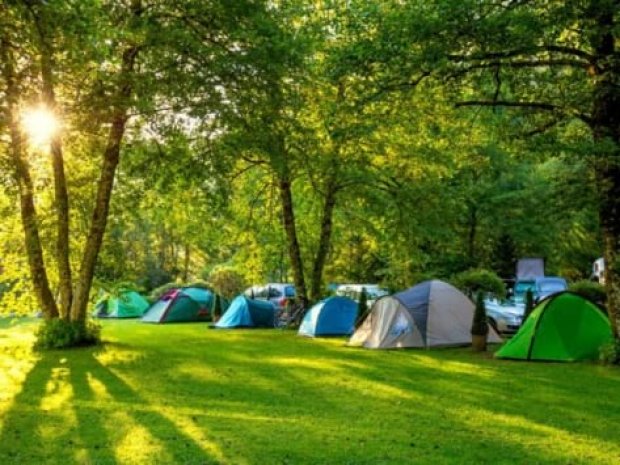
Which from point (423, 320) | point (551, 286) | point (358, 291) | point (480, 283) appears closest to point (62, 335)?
point (423, 320)

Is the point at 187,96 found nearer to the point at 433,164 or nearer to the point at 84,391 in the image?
the point at 84,391

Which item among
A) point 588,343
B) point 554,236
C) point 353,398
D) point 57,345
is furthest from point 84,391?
point 554,236

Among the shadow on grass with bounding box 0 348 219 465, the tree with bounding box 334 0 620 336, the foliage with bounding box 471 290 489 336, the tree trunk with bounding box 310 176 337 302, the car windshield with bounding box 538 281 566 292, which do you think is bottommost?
the shadow on grass with bounding box 0 348 219 465

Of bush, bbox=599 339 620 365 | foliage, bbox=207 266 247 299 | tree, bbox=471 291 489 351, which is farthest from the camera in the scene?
foliage, bbox=207 266 247 299

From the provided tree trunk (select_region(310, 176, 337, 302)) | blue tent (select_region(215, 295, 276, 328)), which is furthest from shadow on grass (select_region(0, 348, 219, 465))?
blue tent (select_region(215, 295, 276, 328))

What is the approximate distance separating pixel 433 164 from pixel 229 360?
9.66 meters

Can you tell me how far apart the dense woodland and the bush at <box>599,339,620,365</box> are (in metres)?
0.64

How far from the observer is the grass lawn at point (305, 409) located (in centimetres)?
603

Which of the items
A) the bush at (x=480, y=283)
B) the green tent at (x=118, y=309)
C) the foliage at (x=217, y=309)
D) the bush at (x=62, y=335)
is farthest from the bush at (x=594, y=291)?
the green tent at (x=118, y=309)

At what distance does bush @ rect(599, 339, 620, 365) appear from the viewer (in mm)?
11482

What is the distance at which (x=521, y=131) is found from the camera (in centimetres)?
1278

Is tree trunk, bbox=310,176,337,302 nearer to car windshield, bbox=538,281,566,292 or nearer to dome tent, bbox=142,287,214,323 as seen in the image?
dome tent, bbox=142,287,214,323

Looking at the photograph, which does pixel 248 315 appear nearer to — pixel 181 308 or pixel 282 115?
pixel 181 308

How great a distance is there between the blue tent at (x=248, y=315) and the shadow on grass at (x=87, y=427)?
11.9 meters
